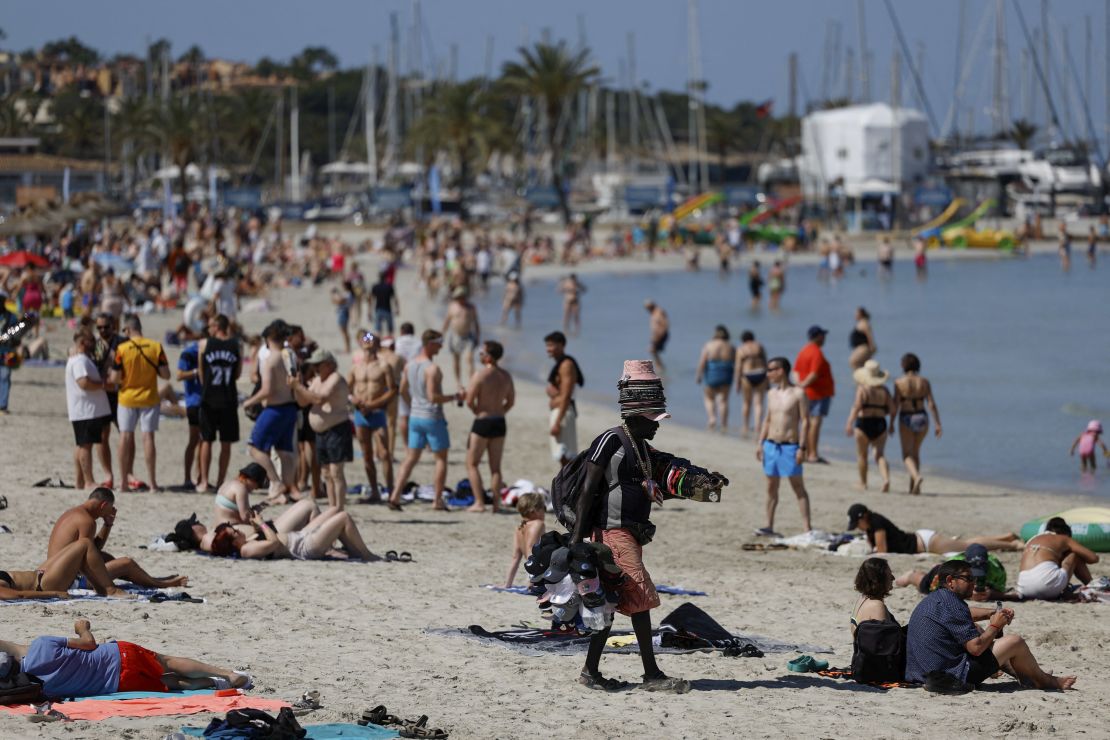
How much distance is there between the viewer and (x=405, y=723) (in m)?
6.34

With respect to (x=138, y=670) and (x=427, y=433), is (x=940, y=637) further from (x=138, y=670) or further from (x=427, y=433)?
(x=427, y=433)

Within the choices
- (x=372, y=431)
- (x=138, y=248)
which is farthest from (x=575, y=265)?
(x=372, y=431)

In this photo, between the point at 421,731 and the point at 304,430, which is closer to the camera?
the point at 421,731

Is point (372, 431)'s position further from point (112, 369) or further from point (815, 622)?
point (815, 622)

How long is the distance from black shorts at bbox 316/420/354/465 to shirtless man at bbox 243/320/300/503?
0.49 metres

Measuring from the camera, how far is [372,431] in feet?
42.0

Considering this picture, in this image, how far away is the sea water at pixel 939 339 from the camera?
19.4m

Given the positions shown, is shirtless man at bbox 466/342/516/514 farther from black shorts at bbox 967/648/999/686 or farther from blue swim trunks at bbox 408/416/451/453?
black shorts at bbox 967/648/999/686

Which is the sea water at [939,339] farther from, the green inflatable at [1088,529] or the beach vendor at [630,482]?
the beach vendor at [630,482]

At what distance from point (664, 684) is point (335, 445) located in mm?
4935

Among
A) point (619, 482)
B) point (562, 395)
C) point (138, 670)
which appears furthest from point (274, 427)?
point (619, 482)

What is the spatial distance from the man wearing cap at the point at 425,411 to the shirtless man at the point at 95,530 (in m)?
3.81

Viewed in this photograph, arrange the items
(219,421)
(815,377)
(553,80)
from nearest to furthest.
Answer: (219,421)
(815,377)
(553,80)

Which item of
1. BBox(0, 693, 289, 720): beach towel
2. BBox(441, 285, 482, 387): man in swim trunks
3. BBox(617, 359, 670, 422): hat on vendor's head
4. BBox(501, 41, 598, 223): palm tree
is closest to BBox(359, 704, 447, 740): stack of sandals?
→ BBox(0, 693, 289, 720): beach towel
